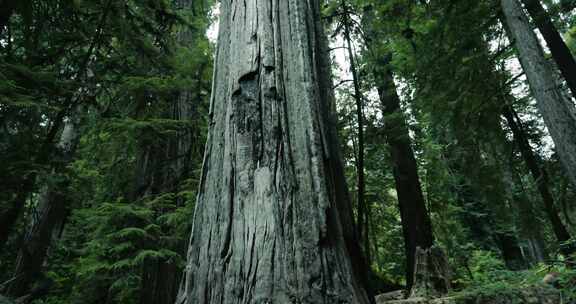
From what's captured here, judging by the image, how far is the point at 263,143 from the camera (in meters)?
1.41

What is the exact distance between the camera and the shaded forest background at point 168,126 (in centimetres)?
404

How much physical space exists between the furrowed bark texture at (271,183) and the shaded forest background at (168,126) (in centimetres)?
191

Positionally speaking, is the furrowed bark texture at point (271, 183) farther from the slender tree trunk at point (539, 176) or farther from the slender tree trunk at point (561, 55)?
the slender tree trunk at point (561, 55)

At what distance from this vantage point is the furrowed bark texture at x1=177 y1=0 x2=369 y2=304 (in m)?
1.18

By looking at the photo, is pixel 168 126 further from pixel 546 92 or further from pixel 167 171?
pixel 546 92

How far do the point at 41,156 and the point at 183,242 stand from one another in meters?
2.14

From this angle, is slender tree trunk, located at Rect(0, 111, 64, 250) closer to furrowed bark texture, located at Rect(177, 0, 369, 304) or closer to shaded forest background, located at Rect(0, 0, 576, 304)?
shaded forest background, located at Rect(0, 0, 576, 304)

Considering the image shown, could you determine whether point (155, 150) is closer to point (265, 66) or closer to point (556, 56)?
point (265, 66)

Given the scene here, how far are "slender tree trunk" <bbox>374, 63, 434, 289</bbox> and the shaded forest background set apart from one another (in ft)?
0.10

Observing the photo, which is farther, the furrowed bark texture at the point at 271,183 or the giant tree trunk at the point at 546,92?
the giant tree trunk at the point at 546,92

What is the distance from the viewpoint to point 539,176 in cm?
614

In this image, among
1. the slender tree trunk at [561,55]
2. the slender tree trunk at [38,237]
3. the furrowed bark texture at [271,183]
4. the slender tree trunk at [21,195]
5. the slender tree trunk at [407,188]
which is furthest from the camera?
the slender tree trunk at [561,55]

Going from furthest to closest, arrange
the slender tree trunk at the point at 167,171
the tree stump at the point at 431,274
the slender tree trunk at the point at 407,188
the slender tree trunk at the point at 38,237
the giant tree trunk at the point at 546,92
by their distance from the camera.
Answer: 1. the slender tree trunk at the point at 407,188
2. the slender tree trunk at the point at 38,237
3. the tree stump at the point at 431,274
4. the giant tree trunk at the point at 546,92
5. the slender tree trunk at the point at 167,171

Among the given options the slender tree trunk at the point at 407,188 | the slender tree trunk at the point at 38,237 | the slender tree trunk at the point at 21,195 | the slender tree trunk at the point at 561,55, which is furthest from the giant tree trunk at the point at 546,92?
the slender tree trunk at the point at 38,237
